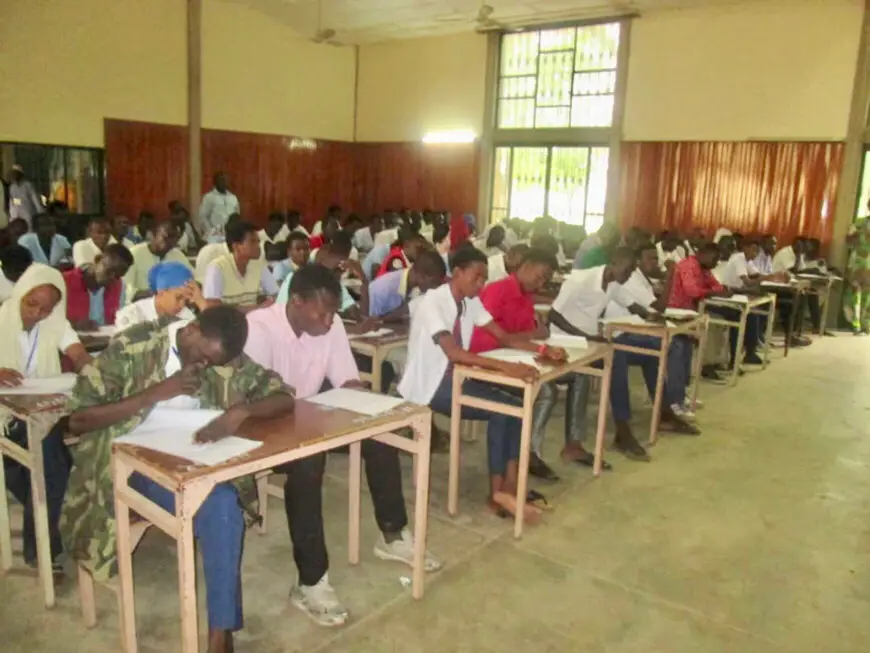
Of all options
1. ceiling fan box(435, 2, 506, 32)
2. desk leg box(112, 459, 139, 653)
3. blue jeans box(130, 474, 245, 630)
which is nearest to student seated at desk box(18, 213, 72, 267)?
desk leg box(112, 459, 139, 653)

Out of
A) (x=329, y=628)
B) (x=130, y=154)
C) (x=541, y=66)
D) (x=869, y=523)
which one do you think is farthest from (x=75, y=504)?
(x=541, y=66)

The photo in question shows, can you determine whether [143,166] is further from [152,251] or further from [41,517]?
[41,517]

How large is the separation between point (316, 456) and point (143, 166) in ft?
33.1

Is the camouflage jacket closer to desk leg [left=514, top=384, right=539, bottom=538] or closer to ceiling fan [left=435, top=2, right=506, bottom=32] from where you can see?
desk leg [left=514, top=384, right=539, bottom=538]

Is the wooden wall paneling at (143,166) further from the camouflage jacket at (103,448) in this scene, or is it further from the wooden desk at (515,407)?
the camouflage jacket at (103,448)

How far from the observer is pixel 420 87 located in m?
13.6

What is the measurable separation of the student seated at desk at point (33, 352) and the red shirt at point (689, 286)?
187 inches

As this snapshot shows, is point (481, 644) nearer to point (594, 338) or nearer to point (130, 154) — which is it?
point (594, 338)

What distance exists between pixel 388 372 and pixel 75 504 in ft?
8.17

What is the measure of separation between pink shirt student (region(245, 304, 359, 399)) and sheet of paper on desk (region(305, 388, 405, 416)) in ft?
0.66

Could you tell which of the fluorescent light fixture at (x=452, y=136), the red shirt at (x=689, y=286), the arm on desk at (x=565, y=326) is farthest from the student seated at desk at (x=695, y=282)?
the fluorescent light fixture at (x=452, y=136)

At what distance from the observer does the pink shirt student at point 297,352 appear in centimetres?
279

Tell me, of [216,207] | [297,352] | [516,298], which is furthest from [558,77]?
[297,352]

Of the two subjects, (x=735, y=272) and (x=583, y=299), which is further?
(x=735, y=272)
